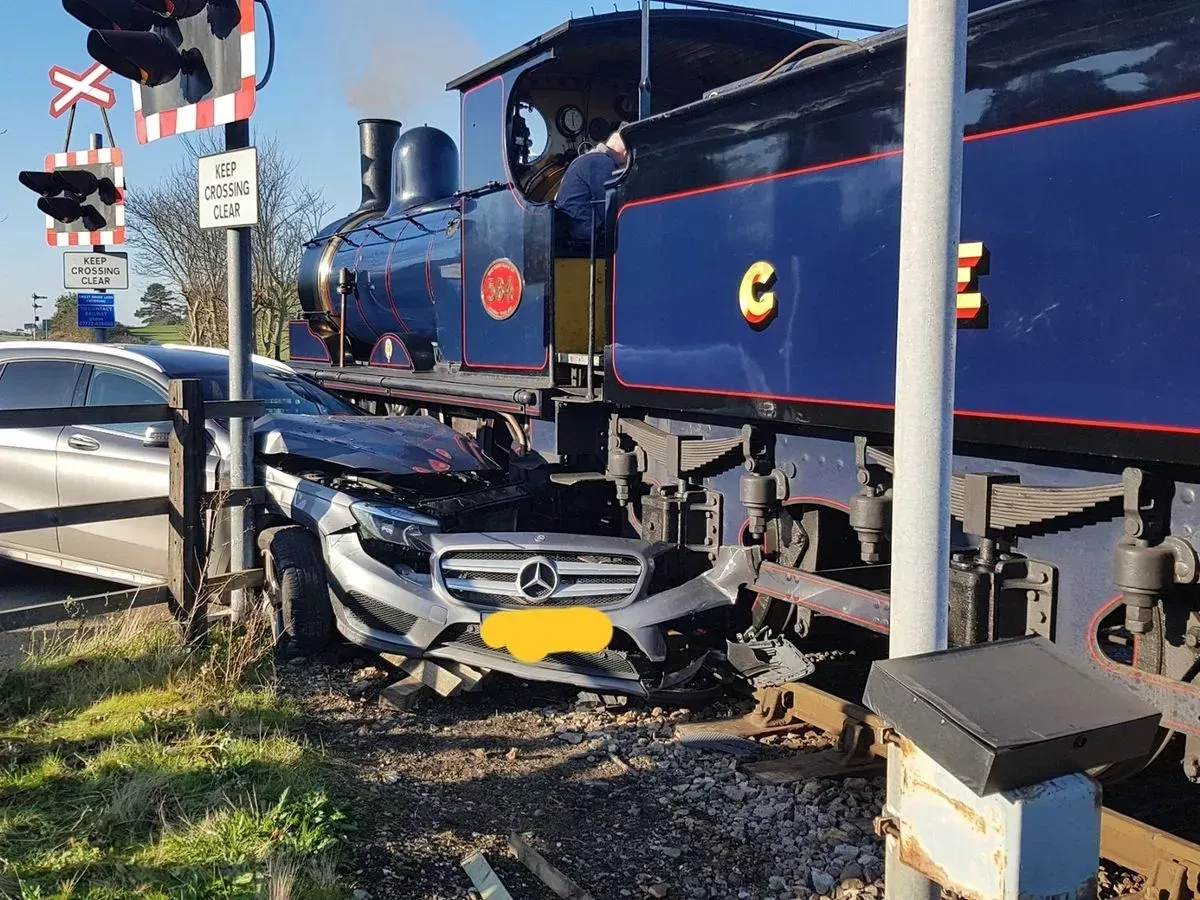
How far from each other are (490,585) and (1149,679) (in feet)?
8.90

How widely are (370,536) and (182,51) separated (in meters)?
2.47

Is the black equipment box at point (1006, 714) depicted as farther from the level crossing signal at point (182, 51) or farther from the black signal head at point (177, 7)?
the black signal head at point (177, 7)

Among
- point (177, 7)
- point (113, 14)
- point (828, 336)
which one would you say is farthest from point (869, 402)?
point (113, 14)

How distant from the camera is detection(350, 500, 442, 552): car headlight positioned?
5.02 metres

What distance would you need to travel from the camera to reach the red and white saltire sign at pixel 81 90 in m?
9.50

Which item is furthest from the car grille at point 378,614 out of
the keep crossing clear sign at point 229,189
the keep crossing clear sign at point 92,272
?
the keep crossing clear sign at point 92,272

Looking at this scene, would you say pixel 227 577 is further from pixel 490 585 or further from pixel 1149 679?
pixel 1149 679

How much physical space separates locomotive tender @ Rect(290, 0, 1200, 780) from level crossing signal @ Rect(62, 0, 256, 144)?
166 cm

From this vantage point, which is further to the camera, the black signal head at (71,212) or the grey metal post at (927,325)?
the black signal head at (71,212)

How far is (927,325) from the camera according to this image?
1893 millimetres

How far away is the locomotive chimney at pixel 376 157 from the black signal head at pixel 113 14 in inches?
202

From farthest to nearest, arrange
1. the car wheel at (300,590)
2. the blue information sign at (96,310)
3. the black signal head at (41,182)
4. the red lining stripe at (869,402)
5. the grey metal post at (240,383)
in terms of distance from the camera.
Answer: the blue information sign at (96,310), the black signal head at (41,182), the grey metal post at (240,383), the car wheel at (300,590), the red lining stripe at (869,402)

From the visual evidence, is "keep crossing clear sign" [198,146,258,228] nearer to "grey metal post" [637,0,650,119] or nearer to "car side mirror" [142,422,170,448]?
"car side mirror" [142,422,170,448]

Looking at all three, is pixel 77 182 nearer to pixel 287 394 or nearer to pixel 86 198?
pixel 86 198
